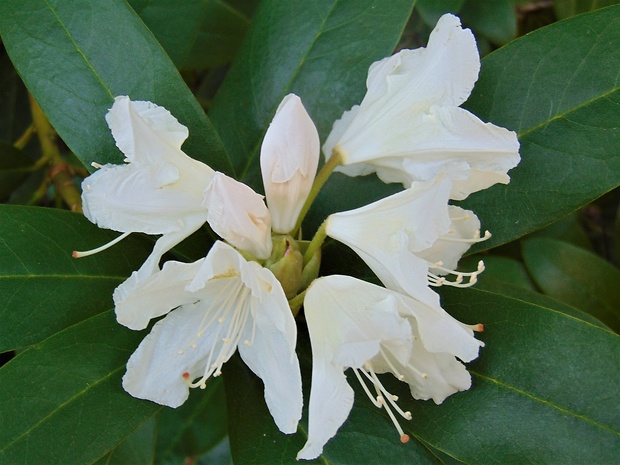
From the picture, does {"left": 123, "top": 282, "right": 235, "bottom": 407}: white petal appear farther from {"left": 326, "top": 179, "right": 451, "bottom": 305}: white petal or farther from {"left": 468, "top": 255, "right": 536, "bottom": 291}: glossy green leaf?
{"left": 468, "top": 255, "right": 536, "bottom": 291}: glossy green leaf

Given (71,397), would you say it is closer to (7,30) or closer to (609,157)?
(7,30)

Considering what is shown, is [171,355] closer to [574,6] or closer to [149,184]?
[149,184]

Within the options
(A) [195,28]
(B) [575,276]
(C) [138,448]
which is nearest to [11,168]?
(A) [195,28]

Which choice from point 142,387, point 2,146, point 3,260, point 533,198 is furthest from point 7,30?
point 533,198

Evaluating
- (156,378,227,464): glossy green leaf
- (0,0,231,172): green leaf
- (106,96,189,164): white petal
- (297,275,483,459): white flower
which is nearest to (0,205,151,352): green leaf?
(0,0,231,172): green leaf

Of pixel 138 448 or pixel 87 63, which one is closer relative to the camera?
pixel 87 63

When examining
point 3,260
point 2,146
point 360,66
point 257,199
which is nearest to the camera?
point 257,199

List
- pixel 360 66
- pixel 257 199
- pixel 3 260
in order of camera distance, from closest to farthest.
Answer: pixel 257 199, pixel 3 260, pixel 360 66
